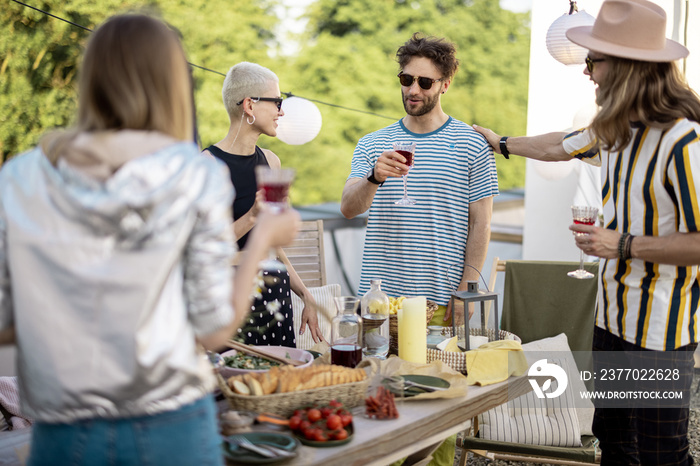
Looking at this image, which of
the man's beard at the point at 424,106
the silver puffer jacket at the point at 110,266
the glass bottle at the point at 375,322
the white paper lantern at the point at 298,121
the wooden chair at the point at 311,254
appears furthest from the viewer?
the white paper lantern at the point at 298,121

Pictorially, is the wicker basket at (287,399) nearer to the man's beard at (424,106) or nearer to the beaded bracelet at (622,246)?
the beaded bracelet at (622,246)

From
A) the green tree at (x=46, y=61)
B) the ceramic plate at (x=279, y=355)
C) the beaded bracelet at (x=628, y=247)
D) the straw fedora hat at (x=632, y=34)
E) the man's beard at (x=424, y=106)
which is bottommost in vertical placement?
the ceramic plate at (x=279, y=355)

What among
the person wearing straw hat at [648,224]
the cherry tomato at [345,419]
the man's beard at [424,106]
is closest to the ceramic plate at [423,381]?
the cherry tomato at [345,419]

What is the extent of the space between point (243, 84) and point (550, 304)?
80.5 inches

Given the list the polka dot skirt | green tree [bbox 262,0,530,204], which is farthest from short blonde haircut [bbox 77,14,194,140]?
green tree [bbox 262,0,530,204]

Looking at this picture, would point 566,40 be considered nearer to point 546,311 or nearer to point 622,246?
point 546,311

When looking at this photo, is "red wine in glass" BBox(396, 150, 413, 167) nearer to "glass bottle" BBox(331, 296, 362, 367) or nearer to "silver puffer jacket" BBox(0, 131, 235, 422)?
"glass bottle" BBox(331, 296, 362, 367)

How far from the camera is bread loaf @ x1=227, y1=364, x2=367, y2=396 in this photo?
179cm

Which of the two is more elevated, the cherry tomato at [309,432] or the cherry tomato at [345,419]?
the cherry tomato at [345,419]

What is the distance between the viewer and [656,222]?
1987 mm

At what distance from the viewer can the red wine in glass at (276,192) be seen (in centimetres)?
149

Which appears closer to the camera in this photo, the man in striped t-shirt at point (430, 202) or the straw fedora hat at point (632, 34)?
the straw fedora hat at point (632, 34)

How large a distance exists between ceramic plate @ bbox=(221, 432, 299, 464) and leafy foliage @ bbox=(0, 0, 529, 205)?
24.9 feet

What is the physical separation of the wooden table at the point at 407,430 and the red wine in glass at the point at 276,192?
597 mm
